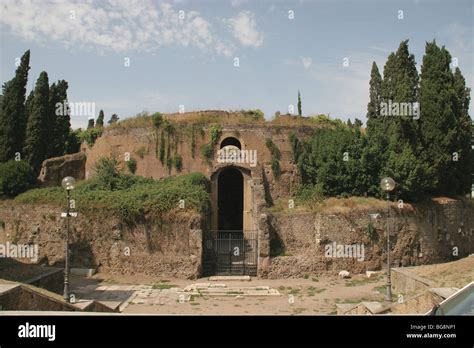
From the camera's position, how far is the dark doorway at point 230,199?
28.4 metres

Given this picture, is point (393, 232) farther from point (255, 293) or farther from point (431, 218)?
point (255, 293)

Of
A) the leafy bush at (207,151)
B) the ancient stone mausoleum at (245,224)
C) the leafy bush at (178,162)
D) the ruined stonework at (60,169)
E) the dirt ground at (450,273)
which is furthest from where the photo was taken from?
the ruined stonework at (60,169)

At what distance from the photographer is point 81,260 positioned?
19.6m

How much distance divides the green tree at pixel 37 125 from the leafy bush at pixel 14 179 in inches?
217

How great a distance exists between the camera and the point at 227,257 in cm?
2086

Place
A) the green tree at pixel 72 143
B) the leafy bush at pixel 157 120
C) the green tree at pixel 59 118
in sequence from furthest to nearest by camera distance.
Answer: the green tree at pixel 72 143, the green tree at pixel 59 118, the leafy bush at pixel 157 120

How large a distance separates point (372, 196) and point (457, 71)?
61.0 ft

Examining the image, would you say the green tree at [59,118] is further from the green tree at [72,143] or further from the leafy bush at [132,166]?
the leafy bush at [132,166]

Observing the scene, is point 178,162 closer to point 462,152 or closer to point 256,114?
point 256,114

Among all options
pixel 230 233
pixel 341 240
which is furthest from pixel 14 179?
pixel 341 240

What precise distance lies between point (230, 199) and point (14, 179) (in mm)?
12929

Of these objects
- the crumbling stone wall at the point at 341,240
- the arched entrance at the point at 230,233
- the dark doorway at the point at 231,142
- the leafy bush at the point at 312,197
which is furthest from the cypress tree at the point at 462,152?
the arched entrance at the point at 230,233

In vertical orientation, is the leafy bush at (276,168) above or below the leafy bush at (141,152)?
below

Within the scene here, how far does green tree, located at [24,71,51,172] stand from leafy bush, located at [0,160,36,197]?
217 inches
